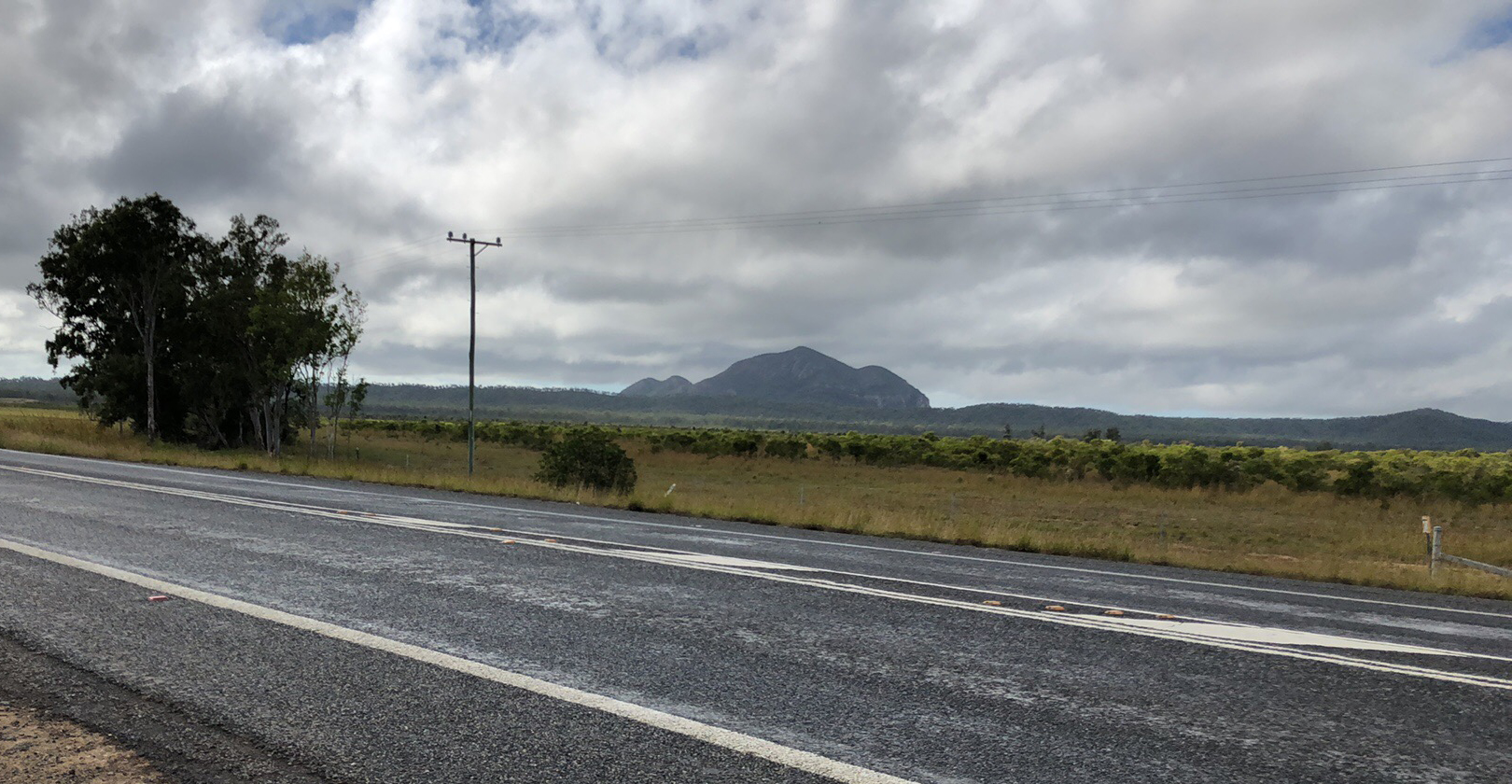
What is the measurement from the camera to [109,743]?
4.04m

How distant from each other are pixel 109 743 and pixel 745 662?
3.11 m

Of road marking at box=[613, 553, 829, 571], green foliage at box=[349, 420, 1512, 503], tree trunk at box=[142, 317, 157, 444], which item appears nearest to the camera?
road marking at box=[613, 553, 829, 571]

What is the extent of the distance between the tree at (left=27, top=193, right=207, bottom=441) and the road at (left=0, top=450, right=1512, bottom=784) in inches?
1548

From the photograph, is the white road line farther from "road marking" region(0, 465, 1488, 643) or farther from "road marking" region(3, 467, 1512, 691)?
"road marking" region(3, 467, 1512, 691)

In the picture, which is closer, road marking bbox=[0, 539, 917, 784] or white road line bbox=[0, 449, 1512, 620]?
road marking bbox=[0, 539, 917, 784]

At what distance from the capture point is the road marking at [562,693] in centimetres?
380

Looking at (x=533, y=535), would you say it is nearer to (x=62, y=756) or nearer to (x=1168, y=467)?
(x=62, y=756)

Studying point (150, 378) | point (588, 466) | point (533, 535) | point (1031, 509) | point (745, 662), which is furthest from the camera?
point (150, 378)

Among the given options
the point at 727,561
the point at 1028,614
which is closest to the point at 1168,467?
the point at 727,561

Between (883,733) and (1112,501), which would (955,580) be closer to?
(883,733)

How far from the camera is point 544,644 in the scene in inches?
226

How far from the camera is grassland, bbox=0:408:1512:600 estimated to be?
14180 mm

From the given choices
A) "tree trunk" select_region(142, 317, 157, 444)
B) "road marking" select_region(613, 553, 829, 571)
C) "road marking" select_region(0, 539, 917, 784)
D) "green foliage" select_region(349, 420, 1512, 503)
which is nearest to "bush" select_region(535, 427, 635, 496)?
"green foliage" select_region(349, 420, 1512, 503)

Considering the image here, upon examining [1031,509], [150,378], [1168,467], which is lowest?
[1031,509]
